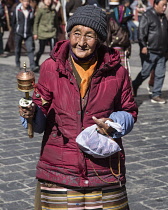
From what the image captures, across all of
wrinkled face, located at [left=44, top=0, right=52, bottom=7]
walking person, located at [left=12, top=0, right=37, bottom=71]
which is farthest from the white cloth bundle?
wrinkled face, located at [left=44, top=0, right=52, bottom=7]

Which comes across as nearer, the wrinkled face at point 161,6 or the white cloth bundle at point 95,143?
the white cloth bundle at point 95,143

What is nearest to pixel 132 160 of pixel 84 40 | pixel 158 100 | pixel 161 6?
pixel 84 40

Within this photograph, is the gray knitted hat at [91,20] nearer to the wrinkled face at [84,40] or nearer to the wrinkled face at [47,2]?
the wrinkled face at [84,40]

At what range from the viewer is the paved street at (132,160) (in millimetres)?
5254

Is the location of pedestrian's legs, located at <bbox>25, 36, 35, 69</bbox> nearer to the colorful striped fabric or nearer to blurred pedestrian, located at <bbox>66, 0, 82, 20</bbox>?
blurred pedestrian, located at <bbox>66, 0, 82, 20</bbox>

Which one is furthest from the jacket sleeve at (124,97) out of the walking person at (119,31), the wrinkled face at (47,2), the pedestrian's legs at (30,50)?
the wrinkled face at (47,2)

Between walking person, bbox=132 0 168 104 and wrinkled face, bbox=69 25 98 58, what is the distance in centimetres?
650

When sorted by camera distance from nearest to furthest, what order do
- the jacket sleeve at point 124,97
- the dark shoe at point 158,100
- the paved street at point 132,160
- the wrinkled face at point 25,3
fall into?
the jacket sleeve at point 124,97, the paved street at point 132,160, the dark shoe at point 158,100, the wrinkled face at point 25,3

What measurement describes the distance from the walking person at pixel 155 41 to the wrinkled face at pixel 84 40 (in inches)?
256

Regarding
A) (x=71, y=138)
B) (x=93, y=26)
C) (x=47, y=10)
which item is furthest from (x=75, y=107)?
(x=47, y=10)

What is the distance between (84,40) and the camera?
3297mm

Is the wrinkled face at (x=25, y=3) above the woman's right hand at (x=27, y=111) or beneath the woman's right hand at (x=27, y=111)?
beneath

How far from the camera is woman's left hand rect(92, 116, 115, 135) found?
3.22 metres

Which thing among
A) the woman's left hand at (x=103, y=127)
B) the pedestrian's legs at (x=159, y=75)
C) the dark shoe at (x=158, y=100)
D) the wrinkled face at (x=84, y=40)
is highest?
the wrinkled face at (x=84, y=40)
